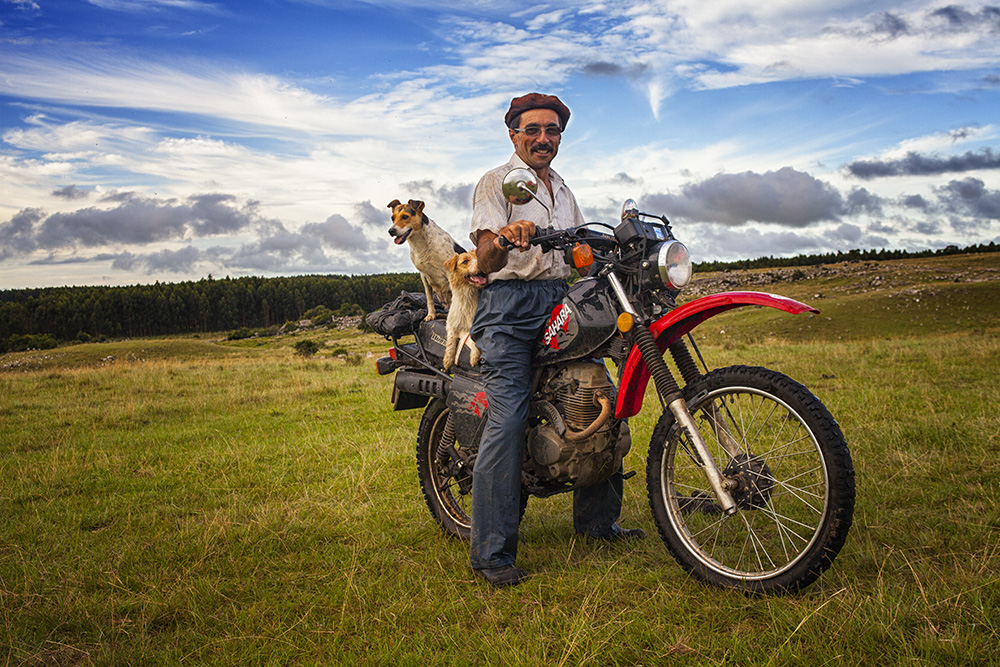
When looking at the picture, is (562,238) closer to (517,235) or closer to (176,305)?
(517,235)

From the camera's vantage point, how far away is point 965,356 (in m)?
11.6

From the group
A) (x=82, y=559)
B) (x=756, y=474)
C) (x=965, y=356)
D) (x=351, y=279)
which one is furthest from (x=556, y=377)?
(x=351, y=279)

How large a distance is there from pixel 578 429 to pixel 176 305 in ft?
447

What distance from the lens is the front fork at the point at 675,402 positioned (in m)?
3.09

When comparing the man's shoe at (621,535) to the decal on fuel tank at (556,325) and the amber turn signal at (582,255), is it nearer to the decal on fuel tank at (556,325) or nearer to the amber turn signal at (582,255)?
the decal on fuel tank at (556,325)

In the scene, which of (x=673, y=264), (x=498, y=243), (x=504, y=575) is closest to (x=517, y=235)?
(x=498, y=243)

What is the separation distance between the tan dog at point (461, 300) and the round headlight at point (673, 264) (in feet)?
3.90

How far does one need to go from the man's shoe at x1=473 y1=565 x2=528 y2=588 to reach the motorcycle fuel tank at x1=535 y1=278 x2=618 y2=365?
4.14 ft

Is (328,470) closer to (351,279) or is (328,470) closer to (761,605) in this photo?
(761,605)

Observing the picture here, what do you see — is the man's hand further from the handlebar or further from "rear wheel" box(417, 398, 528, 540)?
"rear wheel" box(417, 398, 528, 540)

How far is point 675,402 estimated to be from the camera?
10.7 ft

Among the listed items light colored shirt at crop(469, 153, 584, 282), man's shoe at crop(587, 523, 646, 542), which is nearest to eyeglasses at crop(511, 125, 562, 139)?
light colored shirt at crop(469, 153, 584, 282)

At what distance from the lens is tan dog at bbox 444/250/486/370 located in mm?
3983

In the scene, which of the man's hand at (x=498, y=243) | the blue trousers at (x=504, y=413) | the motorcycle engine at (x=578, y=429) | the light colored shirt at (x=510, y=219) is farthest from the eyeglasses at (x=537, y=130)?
the motorcycle engine at (x=578, y=429)
